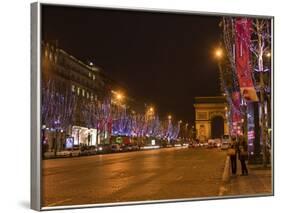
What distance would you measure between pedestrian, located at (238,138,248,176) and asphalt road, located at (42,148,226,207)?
0.43 metres

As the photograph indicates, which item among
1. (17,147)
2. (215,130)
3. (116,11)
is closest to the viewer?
(17,147)

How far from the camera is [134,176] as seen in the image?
12.1 meters

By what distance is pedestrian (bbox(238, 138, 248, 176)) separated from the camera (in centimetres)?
1296

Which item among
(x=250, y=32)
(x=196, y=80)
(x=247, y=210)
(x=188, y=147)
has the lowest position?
(x=247, y=210)

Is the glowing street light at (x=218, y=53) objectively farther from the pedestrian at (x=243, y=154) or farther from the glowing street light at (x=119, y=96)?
the glowing street light at (x=119, y=96)

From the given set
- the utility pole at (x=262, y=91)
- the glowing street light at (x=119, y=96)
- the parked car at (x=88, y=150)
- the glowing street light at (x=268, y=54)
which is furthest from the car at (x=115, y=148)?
the glowing street light at (x=268, y=54)

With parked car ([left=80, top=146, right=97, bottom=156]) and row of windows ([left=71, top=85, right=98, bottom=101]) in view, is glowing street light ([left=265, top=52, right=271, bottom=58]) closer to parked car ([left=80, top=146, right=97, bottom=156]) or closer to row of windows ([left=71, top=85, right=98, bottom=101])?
row of windows ([left=71, top=85, right=98, bottom=101])

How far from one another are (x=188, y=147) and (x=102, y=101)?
1.63m

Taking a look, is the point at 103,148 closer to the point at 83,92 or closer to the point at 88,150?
the point at 88,150

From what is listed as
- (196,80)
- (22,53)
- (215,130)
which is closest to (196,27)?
(196,80)

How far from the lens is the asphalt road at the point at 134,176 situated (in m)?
11.5

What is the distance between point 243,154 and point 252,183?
539mm

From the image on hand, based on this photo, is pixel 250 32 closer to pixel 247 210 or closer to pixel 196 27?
pixel 196 27

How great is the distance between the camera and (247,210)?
11.5 m
